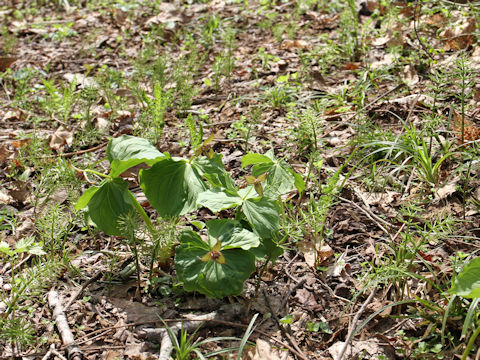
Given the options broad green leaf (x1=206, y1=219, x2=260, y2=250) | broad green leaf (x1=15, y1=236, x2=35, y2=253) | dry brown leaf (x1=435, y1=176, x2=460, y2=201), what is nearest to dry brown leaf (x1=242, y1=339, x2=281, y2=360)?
broad green leaf (x1=206, y1=219, x2=260, y2=250)

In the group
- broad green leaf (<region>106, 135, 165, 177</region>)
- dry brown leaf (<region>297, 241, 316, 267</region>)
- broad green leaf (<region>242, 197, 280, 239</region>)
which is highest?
broad green leaf (<region>106, 135, 165, 177</region>)

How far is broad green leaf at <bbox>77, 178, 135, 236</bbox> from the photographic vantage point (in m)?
2.08

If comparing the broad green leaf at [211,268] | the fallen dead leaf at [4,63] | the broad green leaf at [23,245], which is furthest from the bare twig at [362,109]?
the fallen dead leaf at [4,63]

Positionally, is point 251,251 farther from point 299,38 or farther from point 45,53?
point 45,53

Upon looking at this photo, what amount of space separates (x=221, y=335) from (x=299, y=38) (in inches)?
128

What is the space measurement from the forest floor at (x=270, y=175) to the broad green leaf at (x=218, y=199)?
0.34 feet

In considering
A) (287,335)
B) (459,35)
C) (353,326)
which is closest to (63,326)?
(287,335)

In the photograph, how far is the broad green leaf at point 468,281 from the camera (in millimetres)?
1588

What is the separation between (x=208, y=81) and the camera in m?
3.98

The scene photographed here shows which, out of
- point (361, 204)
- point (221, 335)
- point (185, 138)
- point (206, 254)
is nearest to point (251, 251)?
point (206, 254)

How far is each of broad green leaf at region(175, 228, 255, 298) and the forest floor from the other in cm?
6

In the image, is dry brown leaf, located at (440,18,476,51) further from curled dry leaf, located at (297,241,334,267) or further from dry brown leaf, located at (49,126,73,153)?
dry brown leaf, located at (49,126,73,153)

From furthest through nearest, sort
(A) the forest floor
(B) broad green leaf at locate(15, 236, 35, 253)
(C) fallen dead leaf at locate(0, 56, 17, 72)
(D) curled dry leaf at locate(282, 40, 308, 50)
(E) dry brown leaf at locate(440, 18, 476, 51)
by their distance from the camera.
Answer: (C) fallen dead leaf at locate(0, 56, 17, 72)
(D) curled dry leaf at locate(282, 40, 308, 50)
(E) dry brown leaf at locate(440, 18, 476, 51)
(B) broad green leaf at locate(15, 236, 35, 253)
(A) the forest floor

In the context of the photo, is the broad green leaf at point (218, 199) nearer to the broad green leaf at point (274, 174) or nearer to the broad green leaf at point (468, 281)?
the broad green leaf at point (274, 174)
